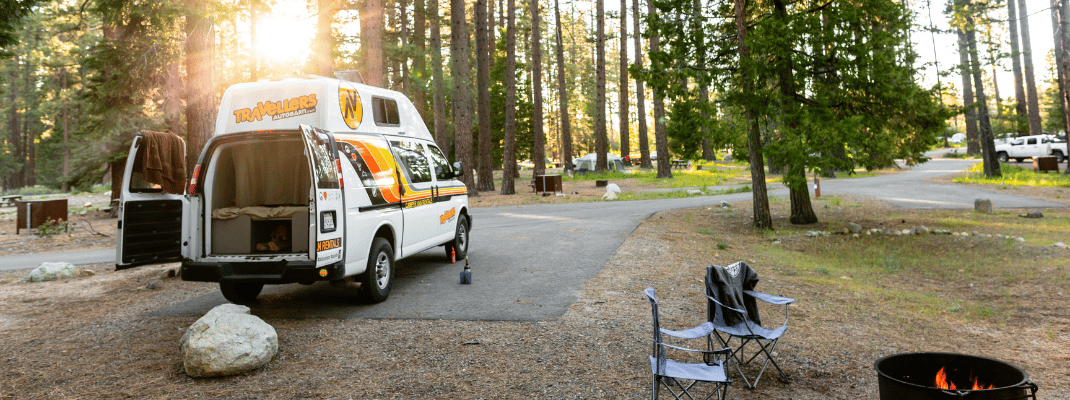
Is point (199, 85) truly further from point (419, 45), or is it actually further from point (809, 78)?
point (419, 45)

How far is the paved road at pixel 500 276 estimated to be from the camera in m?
6.75

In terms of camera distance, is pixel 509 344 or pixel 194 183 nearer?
pixel 509 344

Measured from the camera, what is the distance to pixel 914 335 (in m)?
6.01

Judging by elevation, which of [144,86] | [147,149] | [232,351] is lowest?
[232,351]

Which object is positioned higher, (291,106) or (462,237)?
(291,106)

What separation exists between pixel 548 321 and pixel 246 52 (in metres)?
14.1

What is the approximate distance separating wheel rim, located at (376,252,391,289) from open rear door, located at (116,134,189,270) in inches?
80.8

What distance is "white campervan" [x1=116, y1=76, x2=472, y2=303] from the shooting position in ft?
20.0

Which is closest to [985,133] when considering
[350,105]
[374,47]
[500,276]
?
[374,47]

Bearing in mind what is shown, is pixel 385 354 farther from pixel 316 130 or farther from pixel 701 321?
pixel 701 321

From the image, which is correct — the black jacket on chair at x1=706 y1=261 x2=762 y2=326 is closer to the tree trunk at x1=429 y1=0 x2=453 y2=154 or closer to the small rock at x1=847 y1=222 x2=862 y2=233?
the small rock at x1=847 y1=222 x2=862 y2=233

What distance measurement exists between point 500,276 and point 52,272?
23.6ft

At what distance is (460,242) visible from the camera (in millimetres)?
9961

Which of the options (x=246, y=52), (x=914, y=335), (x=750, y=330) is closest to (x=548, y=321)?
(x=750, y=330)
